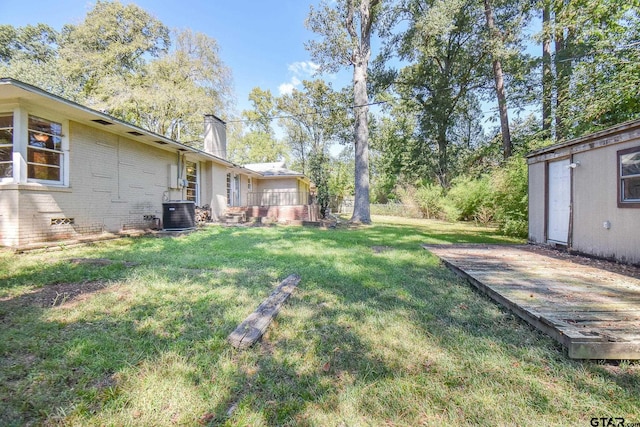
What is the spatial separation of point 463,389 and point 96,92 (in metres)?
23.3

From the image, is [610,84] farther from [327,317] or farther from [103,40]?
[103,40]

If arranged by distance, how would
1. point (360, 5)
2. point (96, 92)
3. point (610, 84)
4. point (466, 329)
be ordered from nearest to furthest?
point (466, 329)
point (610, 84)
point (360, 5)
point (96, 92)

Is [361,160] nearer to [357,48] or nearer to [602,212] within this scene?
[357,48]

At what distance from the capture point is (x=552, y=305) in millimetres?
2799

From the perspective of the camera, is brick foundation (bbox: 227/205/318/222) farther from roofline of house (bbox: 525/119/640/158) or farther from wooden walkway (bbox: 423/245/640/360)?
roofline of house (bbox: 525/119/640/158)

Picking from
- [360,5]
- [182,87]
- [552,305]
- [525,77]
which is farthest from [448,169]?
[552,305]

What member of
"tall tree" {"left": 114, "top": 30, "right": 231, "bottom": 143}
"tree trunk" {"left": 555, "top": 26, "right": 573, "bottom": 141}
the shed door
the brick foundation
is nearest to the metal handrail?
the brick foundation

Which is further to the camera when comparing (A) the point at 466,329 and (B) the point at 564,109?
(B) the point at 564,109

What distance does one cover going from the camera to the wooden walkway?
2.05m

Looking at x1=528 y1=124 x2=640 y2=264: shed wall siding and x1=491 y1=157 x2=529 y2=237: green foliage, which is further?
x1=491 y1=157 x2=529 y2=237: green foliage

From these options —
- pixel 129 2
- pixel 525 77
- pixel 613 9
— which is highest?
pixel 129 2

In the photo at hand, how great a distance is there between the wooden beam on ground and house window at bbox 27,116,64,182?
21.2 ft

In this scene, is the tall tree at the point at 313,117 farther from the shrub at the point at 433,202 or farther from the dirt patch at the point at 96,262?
the dirt patch at the point at 96,262

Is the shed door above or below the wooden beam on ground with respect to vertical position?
above
